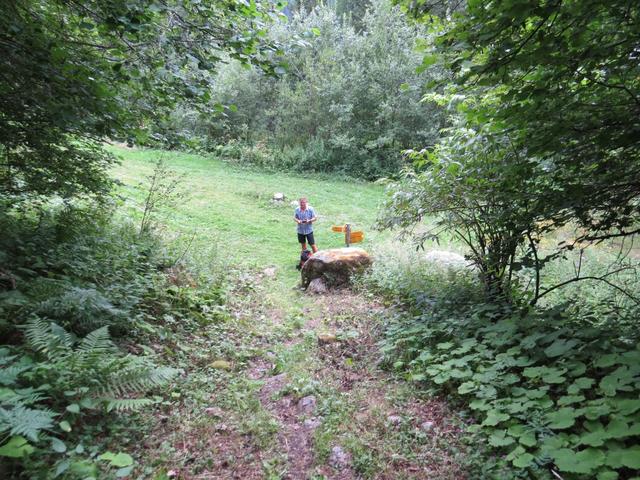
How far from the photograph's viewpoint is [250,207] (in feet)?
48.7

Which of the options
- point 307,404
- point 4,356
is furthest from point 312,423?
point 4,356

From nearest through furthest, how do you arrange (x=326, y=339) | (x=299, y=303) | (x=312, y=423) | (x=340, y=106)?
(x=312, y=423) < (x=326, y=339) < (x=299, y=303) < (x=340, y=106)

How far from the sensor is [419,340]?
4.58 m

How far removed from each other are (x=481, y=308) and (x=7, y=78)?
5.68 m

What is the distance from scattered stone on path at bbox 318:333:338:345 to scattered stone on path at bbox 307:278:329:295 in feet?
7.68

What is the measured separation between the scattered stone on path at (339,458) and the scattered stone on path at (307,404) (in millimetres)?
638

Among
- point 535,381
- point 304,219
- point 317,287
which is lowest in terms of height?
point 317,287

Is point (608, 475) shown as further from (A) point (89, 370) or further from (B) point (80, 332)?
(B) point (80, 332)

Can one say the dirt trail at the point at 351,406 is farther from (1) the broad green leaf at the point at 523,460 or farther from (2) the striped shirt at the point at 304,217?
(2) the striped shirt at the point at 304,217

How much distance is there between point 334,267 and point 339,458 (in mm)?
5084

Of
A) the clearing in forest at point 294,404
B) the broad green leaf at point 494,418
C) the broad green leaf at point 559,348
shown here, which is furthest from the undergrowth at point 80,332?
the broad green leaf at point 559,348

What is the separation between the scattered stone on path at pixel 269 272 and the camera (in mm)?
8730

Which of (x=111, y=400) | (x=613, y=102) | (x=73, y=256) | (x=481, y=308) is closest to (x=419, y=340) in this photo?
(x=481, y=308)

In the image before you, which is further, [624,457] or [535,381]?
[535,381]
